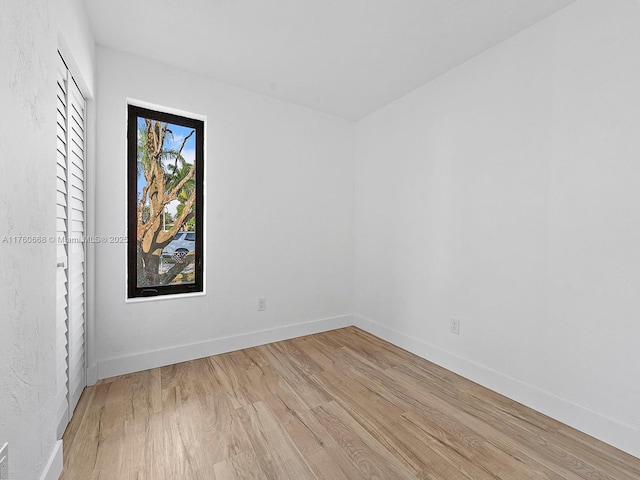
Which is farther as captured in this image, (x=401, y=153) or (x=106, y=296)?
(x=401, y=153)

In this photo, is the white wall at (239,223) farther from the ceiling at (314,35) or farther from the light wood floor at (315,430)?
the light wood floor at (315,430)

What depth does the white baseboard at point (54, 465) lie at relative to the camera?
1144 mm

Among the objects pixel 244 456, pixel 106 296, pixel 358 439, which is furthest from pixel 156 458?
pixel 106 296

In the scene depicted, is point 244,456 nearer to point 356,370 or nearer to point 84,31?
point 356,370

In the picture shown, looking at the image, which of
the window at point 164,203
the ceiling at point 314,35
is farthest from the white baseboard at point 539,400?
the ceiling at point 314,35

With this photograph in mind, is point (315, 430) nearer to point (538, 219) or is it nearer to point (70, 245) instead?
point (70, 245)

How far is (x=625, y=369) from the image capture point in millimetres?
1500

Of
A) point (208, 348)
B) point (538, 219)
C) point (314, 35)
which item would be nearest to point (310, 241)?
point (208, 348)

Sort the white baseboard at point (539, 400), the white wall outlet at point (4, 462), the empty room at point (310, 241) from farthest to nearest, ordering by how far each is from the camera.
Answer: the white baseboard at point (539, 400) < the empty room at point (310, 241) < the white wall outlet at point (4, 462)

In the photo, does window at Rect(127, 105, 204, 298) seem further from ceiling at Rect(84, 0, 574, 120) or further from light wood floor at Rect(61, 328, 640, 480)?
light wood floor at Rect(61, 328, 640, 480)

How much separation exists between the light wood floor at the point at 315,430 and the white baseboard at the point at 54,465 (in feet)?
0.18

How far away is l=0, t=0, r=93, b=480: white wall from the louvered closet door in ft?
1.07

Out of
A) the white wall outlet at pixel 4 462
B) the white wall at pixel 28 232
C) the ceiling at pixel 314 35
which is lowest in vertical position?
the white wall outlet at pixel 4 462

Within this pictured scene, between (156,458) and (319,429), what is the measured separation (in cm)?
82
